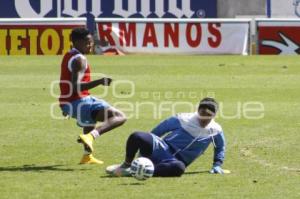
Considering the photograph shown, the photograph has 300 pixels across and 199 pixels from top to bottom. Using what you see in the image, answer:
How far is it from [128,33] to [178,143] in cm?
2092

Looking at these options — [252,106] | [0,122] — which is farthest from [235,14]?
[0,122]

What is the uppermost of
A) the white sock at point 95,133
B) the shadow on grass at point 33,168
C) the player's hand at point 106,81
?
the player's hand at point 106,81

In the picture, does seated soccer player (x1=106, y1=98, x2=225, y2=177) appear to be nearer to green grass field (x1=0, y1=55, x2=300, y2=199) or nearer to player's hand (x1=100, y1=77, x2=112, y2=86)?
green grass field (x1=0, y1=55, x2=300, y2=199)

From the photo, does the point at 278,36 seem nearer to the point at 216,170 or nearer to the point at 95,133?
the point at 95,133

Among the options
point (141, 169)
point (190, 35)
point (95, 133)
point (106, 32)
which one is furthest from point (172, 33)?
point (141, 169)

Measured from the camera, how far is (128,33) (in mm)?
32188

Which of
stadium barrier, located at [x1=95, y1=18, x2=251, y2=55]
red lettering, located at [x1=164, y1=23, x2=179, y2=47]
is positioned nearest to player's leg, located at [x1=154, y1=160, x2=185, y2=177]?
stadium barrier, located at [x1=95, y1=18, x2=251, y2=55]

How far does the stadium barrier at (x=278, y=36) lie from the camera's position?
32.0 meters

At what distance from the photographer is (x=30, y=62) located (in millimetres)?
28203

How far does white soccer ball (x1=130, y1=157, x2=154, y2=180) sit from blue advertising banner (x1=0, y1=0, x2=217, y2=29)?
3049 centimetres

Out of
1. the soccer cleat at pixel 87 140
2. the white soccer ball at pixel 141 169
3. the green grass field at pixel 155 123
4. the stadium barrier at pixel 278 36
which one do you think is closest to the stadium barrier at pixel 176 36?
the stadium barrier at pixel 278 36

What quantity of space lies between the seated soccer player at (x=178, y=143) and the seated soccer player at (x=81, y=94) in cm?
88

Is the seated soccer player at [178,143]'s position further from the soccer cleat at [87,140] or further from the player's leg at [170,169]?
the soccer cleat at [87,140]

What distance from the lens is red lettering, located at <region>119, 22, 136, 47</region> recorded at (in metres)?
32.1
